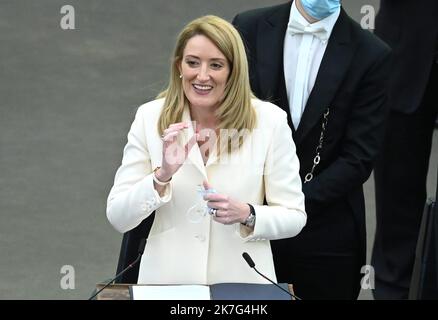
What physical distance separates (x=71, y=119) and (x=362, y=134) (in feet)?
11.7

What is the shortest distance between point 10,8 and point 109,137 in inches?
82.3

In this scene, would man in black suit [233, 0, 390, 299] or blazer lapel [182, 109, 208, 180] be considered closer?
blazer lapel [182, 109, 208, 180]

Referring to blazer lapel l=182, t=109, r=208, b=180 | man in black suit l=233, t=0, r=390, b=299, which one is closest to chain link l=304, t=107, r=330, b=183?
man in black suit l=233, t=0, r=390, b=299

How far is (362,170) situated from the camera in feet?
15.3

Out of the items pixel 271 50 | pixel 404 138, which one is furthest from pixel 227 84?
pixel 404 138

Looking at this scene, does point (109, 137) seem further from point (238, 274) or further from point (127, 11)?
point (238, 274)

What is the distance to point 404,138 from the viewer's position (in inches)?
225

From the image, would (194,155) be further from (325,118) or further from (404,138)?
(404,138)

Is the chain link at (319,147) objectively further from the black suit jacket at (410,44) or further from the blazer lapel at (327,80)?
the black suit jacket at (410,44)

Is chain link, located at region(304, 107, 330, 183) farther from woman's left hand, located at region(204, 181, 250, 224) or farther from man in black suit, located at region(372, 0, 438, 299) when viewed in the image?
man in black suit, located at region(372, 0, 438, 299)

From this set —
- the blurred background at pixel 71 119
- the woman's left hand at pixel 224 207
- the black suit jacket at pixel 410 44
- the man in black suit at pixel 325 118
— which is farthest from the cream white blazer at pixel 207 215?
the blurred background at pixel 71 119

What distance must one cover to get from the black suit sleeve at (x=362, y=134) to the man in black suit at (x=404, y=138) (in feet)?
2.76

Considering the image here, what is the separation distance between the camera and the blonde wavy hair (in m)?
3.88

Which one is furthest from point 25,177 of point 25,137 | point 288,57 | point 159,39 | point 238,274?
point 238,274
